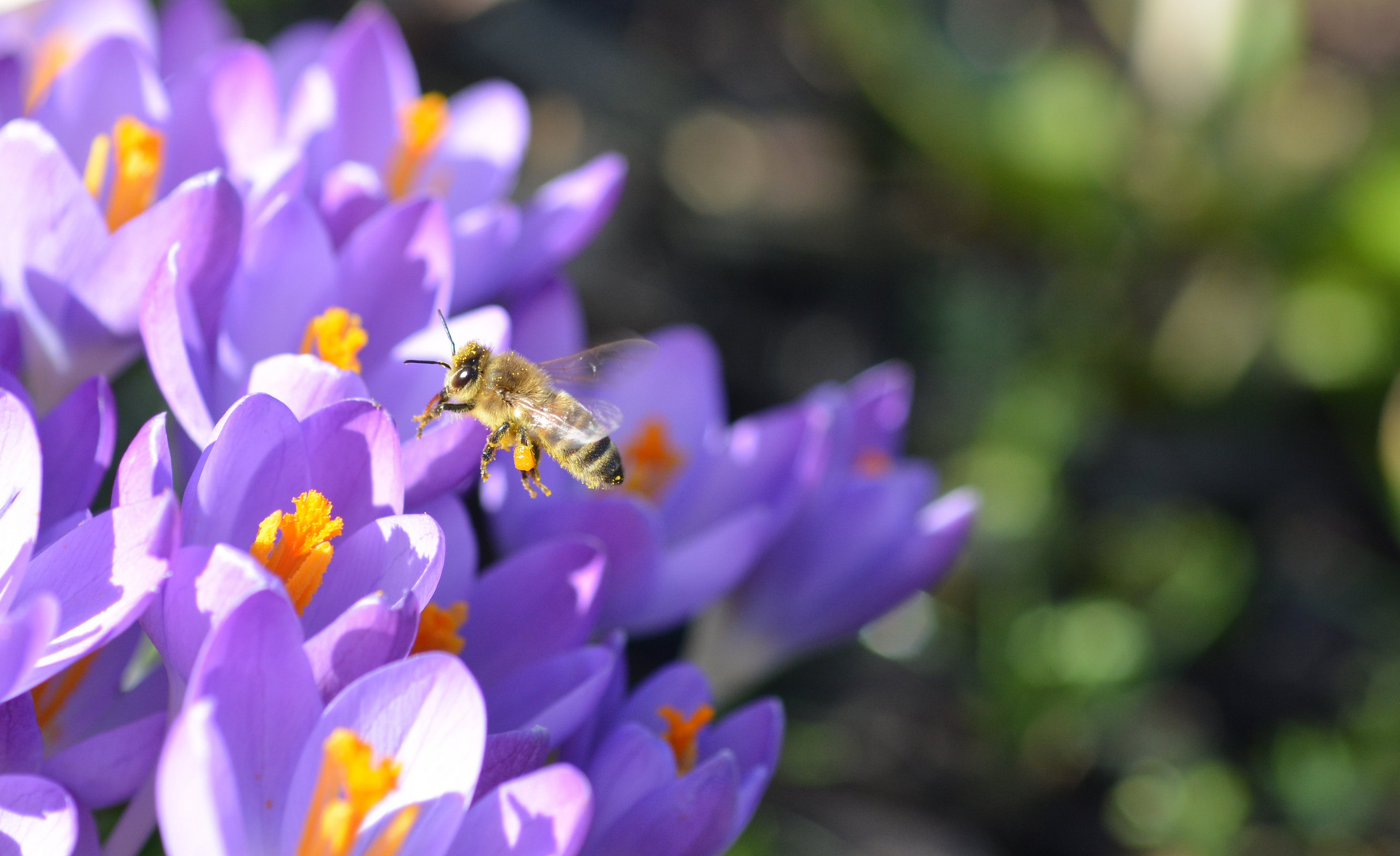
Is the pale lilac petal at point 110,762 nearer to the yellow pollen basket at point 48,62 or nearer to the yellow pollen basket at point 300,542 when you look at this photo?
the yellow pollen basket at point 300,542

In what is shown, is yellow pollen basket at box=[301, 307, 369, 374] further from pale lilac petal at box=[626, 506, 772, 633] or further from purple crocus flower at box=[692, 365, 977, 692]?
purple crocus flower at box=[692, 365, 977, 692]

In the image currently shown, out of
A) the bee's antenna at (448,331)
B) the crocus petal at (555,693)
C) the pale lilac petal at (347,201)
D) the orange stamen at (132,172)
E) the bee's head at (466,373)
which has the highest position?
the orange stamen at (132,172)

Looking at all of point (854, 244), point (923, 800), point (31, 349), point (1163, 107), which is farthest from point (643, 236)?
point (31, 349)

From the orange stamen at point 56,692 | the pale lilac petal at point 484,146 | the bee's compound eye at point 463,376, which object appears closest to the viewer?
the orange stamen at point 56,692

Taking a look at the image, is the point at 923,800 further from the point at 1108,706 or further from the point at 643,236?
the point at 643,236

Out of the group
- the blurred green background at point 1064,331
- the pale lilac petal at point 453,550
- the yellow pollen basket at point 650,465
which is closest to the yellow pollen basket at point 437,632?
the pale lilac petal at point 453,550
